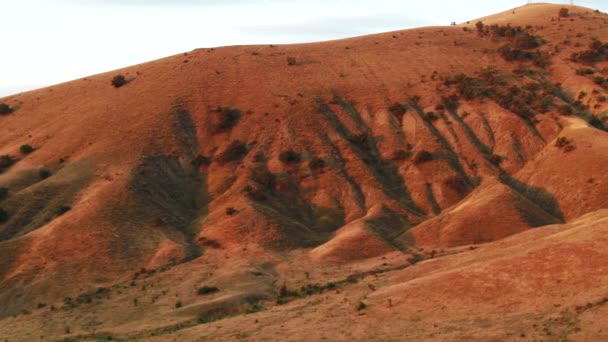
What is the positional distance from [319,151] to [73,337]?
3955 centimetres

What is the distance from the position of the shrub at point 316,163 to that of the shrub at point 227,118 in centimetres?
1156

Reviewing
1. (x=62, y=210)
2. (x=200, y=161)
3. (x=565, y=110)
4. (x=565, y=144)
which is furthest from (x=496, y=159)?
(x=62, y=210)

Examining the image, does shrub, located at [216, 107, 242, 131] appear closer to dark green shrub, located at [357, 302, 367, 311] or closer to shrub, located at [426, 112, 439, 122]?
shrub, located at [426, 112, 439, 122]

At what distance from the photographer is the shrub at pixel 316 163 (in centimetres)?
7244

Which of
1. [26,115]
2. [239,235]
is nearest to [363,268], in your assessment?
[239,235]

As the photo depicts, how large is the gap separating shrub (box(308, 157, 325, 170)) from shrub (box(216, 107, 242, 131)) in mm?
11559

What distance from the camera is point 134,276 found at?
54344 millimetres

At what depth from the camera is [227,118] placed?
3115 inches

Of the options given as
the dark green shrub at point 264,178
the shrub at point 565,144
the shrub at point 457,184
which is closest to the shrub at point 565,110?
the shrub at point 565,144

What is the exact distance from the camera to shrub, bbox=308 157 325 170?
2852 inches

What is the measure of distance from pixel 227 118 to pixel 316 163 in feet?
42.6

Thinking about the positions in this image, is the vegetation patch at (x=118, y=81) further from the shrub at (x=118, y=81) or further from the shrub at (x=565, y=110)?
the shrub at (x=565, y=110)

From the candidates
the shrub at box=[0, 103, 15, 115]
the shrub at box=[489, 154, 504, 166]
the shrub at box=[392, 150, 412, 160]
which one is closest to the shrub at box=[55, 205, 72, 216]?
the shrub at box=[0, 103, 15, 115]

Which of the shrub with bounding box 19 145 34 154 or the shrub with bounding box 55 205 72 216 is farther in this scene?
the shrub with bounding box 19 145 34 154
